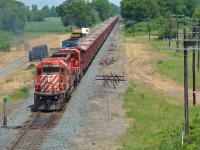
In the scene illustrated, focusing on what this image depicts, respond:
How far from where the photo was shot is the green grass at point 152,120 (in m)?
19.5

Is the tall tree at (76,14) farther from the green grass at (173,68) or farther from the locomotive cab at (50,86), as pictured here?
the locomotive cab at (50,86)

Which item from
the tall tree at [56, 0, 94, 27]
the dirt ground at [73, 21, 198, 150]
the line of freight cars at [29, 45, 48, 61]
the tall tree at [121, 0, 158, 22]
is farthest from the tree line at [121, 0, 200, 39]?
the dirt ground at [73, 21, 198, 150]

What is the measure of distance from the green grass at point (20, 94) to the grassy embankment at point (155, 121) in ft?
24.9

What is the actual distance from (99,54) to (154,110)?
29478mm

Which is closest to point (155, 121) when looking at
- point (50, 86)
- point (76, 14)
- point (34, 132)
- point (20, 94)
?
point (34, 132)

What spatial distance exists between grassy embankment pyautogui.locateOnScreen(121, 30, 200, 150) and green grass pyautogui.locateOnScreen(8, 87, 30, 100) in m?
7.59

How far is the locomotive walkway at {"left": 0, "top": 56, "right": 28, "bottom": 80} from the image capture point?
4597cm

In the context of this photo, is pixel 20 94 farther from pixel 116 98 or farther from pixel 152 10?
pixel 152 10

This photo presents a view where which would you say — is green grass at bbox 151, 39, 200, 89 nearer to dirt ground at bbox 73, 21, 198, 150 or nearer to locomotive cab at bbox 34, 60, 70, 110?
dirt ground at bbox 73, 21, 198, 150

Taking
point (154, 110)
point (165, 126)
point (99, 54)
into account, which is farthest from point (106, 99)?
point (99, 54)

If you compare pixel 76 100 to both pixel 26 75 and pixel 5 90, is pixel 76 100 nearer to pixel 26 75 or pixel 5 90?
pixel 5 90

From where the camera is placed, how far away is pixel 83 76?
37.8m

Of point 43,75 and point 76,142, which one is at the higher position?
point 43,75

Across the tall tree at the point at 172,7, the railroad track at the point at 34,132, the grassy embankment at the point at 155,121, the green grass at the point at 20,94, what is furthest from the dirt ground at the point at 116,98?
the tall tree at the point at 172,7
